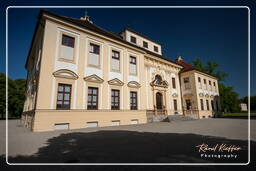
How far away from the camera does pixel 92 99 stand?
11.4 m

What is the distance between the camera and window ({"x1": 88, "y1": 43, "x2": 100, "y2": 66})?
12075 millimetres

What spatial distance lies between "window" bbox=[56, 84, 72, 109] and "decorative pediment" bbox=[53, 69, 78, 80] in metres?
0.71

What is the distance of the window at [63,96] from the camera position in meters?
9.78

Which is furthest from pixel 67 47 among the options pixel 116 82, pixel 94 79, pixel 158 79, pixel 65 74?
pixel 158 79

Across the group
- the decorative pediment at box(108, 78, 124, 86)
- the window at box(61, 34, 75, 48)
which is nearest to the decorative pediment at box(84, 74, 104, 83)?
the decorative pediment at box(108, 78, 124, 86)

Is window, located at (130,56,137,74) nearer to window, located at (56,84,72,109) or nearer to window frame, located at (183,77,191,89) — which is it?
window, located at (56,84,72,109)

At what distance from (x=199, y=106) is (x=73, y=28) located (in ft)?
70.0

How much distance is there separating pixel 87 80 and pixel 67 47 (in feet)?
10.3

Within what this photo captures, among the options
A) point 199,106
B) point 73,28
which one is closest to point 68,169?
point 73,28

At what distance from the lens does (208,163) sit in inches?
118

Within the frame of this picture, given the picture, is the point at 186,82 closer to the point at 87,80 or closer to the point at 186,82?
the point at 186,82

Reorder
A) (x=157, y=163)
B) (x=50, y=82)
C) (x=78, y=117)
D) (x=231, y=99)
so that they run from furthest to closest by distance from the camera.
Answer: (x=231, y=99)
(x=78, y=117)
(x=50, y=82)
(x=157, y=163)

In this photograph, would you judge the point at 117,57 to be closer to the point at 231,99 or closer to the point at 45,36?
the point at 45,36

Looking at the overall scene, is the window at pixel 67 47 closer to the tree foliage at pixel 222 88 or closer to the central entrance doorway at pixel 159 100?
the central entrance doorway at pixel 159 100
